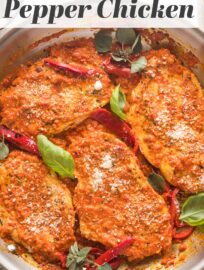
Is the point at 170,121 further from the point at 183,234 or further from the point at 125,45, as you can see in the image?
the point at 183,234

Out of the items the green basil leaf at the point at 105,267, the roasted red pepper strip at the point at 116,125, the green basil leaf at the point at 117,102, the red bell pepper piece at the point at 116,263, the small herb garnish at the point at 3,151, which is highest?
the green basil leaf at the point at 117,102

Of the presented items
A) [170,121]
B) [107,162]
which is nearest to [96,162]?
[107,162]

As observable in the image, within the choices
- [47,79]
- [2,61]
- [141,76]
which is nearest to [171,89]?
[141,76]

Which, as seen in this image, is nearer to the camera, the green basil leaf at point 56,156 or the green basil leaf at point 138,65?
the green basil leaf at point 56,156

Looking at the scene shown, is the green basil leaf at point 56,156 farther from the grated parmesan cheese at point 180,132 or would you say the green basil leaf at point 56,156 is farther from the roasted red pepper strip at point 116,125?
the grated parmesan cheese at point 180,132

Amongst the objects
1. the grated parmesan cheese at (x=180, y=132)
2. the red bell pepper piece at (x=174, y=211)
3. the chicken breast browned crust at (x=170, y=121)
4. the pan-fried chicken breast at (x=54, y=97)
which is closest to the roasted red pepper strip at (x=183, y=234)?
the red bell pepper piece at (x=174, y=211)

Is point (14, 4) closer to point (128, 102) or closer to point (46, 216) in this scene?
point (128, 102)

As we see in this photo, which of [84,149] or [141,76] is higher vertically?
[141,76]

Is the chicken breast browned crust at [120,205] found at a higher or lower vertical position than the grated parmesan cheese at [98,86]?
lower
